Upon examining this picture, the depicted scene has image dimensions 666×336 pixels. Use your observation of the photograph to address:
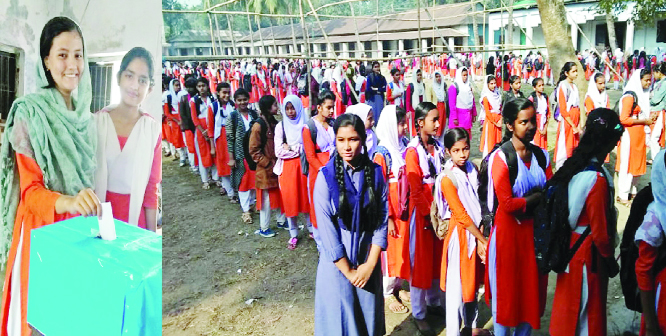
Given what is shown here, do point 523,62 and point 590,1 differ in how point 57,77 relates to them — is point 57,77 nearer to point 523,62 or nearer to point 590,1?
point 590,1

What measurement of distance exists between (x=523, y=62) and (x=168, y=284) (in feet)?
23.1

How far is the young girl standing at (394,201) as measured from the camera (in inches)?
107

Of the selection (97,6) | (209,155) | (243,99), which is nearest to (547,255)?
(97,6)

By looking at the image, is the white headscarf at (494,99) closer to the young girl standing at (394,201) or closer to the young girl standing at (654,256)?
the young girl standing at (394,201)

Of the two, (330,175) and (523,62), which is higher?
(523,62)

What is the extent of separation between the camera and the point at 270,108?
165 inches

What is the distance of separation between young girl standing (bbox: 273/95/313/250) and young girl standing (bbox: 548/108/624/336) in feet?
7.61

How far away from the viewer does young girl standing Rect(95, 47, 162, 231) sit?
186 cm

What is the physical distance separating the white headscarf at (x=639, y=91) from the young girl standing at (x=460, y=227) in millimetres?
1546

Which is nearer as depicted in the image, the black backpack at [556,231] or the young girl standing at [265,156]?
the black backpack at [556,231]

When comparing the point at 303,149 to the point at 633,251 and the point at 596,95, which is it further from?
the point at 633,251

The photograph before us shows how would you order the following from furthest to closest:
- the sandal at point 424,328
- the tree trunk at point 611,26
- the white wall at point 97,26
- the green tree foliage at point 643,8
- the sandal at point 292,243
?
1. the sandal at point 292,243
2. the tree trunk at point 611,26
3. the sandal at point 424,328
4. the green tree foliage at point 643,8
5. the white wall at point 97,26

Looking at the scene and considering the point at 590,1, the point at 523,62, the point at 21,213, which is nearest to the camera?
the point at 21,213

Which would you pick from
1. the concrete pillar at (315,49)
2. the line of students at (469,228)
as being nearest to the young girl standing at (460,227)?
the line of students at (469,228)
